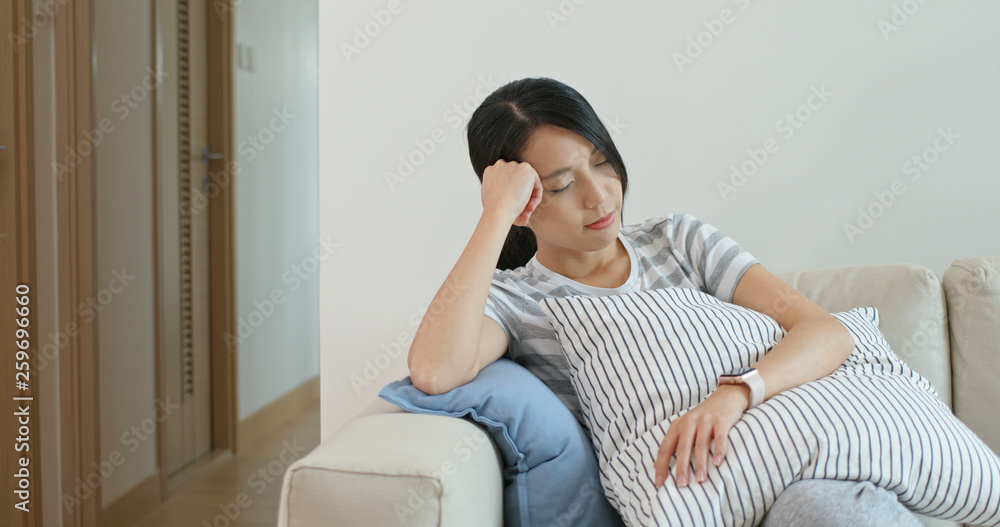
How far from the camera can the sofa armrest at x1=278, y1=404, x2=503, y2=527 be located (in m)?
0.80

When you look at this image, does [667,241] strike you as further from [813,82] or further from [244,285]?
[244,285]

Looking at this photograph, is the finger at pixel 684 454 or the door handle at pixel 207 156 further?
the door handle at pixel 207 156

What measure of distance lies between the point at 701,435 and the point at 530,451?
249 mm

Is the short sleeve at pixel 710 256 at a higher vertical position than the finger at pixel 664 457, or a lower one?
higher

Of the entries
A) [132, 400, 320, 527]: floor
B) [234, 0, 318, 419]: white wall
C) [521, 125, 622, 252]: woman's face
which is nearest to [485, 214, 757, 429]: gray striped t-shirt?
[521, 125, 622, 252]: woman's face

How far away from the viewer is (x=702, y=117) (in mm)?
1729

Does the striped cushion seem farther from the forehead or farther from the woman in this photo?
the forehead

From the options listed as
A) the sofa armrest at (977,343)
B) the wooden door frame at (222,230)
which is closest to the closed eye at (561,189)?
the sofa armrest at (977,343)

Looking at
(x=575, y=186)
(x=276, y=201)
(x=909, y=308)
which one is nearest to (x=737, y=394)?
(x=575, y=186)

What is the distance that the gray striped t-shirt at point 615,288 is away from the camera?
49.9 inches

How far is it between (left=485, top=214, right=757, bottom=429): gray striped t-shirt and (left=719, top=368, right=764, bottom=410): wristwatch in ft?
1.00

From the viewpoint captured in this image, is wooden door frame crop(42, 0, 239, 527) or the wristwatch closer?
the wristwatch

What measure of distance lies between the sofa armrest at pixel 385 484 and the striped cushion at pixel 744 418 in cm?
25

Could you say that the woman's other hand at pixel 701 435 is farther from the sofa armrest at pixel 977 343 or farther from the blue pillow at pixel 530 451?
the sofa armrest at pixel 977 343
